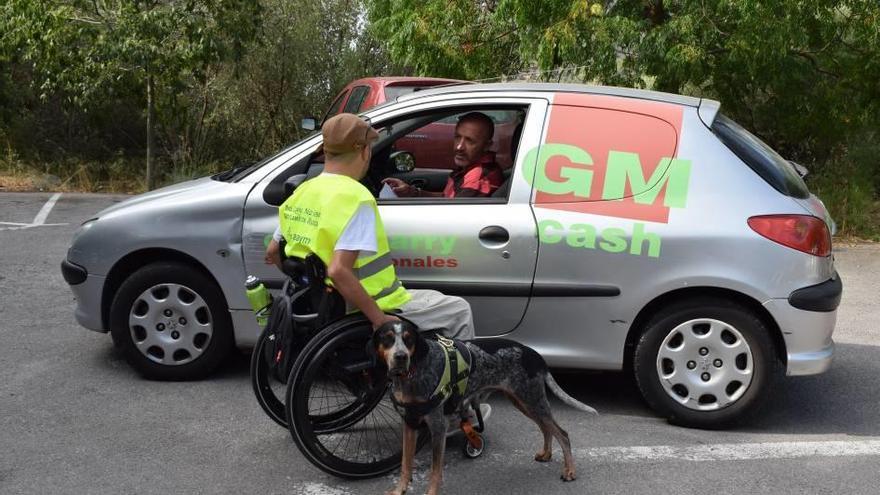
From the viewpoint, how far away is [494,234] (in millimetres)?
4930

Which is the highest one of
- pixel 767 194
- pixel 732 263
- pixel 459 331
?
pixel 767 194

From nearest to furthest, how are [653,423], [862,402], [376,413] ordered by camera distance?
[376,413], [653,423], [862,402]

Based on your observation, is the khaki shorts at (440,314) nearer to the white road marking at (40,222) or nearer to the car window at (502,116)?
the car window at (502,116)

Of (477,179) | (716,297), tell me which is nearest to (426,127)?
(477,179)

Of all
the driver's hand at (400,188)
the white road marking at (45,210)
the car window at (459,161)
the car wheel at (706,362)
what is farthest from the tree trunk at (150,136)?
the car wheel at (706,362)

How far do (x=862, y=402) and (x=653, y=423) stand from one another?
136 centimetres

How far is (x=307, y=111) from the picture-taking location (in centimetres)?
1647

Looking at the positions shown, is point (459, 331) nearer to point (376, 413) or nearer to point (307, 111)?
point (376, 413)

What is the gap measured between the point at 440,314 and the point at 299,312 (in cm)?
62

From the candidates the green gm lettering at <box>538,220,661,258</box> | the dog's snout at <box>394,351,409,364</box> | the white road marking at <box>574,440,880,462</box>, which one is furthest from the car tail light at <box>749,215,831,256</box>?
the dog's snout at <box>394,351,409,364</box>

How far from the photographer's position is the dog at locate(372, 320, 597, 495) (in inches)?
146

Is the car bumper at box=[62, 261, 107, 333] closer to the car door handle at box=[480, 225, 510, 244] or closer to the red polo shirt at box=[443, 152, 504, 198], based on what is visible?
the red polo shirt at box=[443, 152, 504, 198]

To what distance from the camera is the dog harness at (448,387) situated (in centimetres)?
385

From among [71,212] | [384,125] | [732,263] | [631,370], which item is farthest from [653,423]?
[71,212]
